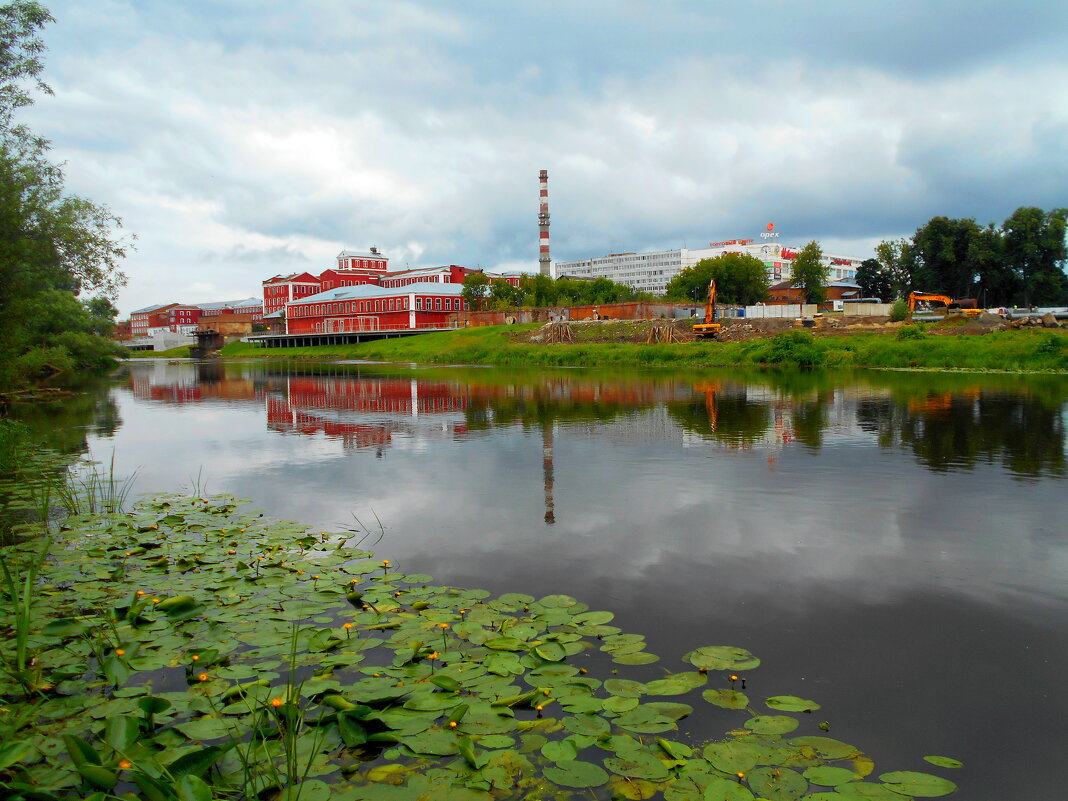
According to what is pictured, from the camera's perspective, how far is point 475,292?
95.2m

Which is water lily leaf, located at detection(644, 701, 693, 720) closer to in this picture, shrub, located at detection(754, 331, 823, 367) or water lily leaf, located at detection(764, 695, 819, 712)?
water lily leaf, located at detection(764, 695, 819, 712)

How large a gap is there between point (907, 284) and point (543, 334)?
42.9 metres

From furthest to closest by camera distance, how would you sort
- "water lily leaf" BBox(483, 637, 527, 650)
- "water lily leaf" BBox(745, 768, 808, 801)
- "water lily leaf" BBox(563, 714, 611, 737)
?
"water lily leaf" BBox(483, 637, 527, 650), "water lily leaf" BBox(563, 714, 611, 737), "water lily leaf" BBox(745, 768, 808, 801)

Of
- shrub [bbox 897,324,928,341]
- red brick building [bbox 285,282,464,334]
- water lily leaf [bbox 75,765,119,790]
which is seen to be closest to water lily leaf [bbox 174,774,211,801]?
water lily leaf [bbox 75,765,119,790]

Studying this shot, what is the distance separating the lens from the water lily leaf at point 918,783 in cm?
394

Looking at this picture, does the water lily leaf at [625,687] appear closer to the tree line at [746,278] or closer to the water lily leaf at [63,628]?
the water lily leaf at [63,628]

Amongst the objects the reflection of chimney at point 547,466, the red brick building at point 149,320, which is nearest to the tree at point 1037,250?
the reflection of chimney at point 547,466

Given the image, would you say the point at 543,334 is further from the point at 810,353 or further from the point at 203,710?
the point at 203,710

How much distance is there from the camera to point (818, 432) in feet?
57.6

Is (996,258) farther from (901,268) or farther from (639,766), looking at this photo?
(639,766)

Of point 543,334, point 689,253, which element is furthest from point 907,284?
point 689,253

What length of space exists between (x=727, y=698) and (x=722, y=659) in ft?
1.87

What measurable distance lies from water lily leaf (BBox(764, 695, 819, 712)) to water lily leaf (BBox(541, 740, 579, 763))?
4.92 ft

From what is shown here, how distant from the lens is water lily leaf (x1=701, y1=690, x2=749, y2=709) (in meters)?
4.87
